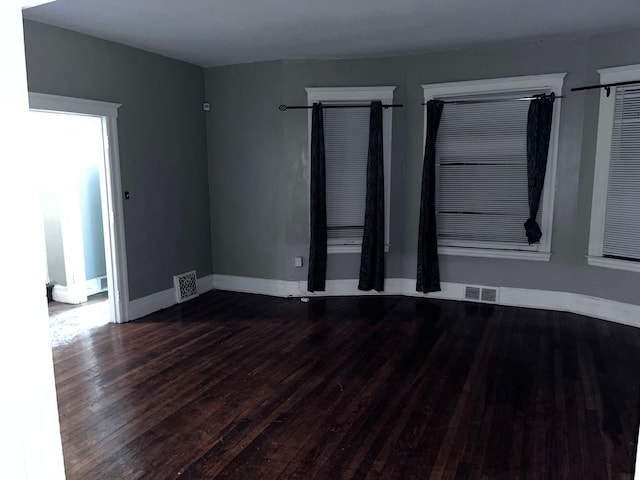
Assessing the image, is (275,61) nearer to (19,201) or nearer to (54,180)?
(54,180)

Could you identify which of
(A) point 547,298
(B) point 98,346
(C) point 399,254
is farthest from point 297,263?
(A) point 547,298

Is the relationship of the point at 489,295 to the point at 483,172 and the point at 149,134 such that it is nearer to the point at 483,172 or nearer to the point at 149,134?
the point at 483,172

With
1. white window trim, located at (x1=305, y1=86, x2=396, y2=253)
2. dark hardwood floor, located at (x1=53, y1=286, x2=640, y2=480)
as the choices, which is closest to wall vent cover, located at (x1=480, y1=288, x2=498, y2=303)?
dark hardwood floor, located at (x1=53, y1=286, x2=640, y2=480)

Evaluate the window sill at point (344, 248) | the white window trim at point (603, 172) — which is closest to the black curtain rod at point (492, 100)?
the white window trim at point (603, 172)

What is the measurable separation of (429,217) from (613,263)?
69.9 inches

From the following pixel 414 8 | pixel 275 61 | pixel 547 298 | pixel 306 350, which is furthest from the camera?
pixel 275 61

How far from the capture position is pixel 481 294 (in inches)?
200

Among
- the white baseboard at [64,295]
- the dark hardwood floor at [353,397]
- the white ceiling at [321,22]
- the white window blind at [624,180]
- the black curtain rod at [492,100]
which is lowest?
the dark hardwood floor at [353,397]

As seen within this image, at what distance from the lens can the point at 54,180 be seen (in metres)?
5.23

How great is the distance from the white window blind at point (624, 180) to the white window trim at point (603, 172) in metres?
0.03

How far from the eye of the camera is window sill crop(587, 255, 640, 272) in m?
4.25

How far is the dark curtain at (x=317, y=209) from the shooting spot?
16.7 feet

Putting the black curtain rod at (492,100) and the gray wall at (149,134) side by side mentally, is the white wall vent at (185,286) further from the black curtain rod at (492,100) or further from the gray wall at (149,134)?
the black curtain rod at (492,100)

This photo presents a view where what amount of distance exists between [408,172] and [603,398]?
2985mm
